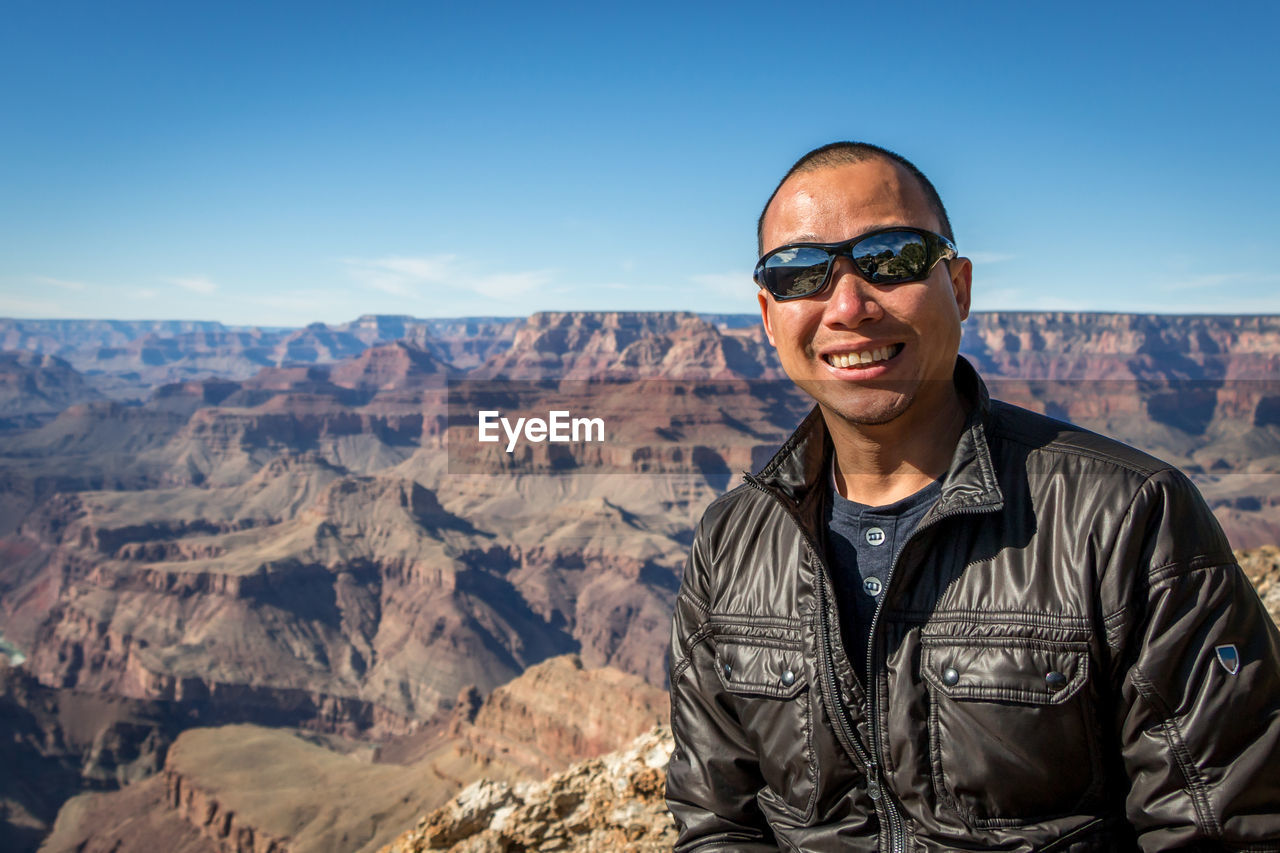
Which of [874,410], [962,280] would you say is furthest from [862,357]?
Result: [962,280]

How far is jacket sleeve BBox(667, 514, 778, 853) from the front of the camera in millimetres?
2041

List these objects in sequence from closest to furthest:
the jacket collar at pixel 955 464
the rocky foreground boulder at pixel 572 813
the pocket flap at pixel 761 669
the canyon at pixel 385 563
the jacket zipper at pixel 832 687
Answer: the jacket collar at pixel 955 464 → the jacket zipper at pixel 832 687 → the pocket flap at pixel 761 669 → the rocky foreground boulder at pixel 572 813 → the canyon at pixel 385 563

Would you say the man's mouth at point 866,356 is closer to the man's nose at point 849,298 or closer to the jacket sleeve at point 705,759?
the man's nose at point 849,298

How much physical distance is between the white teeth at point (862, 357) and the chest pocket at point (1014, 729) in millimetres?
639

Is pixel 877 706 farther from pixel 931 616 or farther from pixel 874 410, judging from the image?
pixel 874 410

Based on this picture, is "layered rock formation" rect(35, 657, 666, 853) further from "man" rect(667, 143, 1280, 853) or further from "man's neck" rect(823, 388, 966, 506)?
"man's neck" rect(823, 388, 966, 506)

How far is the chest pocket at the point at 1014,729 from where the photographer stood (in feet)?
4.97

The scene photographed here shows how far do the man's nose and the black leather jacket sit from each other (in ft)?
1.31

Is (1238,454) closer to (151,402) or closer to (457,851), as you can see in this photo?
(457,851)

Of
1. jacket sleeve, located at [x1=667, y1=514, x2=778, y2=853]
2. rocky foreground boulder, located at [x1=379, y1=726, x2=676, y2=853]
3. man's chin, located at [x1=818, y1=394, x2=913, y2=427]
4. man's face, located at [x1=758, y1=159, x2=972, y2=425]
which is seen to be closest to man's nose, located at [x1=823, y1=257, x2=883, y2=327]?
man's face, located at [x1=758, y1=159, x2=972, y2=425]

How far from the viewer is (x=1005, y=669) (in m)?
1.57

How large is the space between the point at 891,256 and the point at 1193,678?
3.34 feet

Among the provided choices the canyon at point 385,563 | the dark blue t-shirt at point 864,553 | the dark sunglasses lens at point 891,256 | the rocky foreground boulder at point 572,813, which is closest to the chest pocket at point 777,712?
the dark blue t-shirt at point 864,553

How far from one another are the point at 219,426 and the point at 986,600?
126734mm
